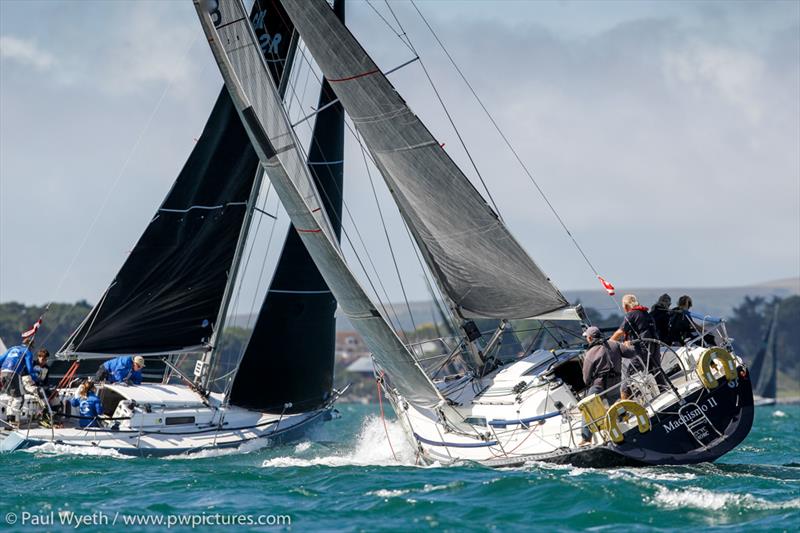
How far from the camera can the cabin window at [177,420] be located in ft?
66.0

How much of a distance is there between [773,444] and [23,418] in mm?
15259

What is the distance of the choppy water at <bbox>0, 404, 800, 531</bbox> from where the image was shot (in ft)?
38.3

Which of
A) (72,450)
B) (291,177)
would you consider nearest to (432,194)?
(291,177)

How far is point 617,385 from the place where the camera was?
46.0 feet

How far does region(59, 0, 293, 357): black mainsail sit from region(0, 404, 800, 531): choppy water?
4.07 meters

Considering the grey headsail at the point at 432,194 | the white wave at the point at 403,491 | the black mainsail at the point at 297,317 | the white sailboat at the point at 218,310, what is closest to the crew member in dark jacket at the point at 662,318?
the grey headsail at the point at 432,194

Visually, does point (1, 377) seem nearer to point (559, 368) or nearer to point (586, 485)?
point (559, 368)

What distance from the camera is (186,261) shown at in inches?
843

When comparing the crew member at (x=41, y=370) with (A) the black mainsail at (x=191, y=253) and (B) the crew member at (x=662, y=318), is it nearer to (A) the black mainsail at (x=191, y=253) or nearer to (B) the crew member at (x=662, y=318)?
(A) the black mainsail at (x=191, y=253)

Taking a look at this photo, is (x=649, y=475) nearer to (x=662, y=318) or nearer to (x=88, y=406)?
(x=662, y=318)

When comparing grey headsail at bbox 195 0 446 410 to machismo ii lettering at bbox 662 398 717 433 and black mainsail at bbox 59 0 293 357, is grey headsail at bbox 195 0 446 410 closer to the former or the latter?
black mainsail at bbox 59 0 293 357

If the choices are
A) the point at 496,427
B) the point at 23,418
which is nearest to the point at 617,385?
the point at 496,427

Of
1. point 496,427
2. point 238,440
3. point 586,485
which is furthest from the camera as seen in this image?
point 238,440

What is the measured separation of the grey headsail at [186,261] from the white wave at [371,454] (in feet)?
12.3
